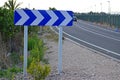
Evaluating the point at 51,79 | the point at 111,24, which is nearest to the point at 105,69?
the point at 51,79

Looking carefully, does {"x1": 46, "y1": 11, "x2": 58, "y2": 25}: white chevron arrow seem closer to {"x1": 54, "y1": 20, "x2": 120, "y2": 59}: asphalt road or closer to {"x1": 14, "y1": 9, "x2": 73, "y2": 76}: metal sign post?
{"x1": 14, "y1": 9, "x2": 73, "y2": 76}: metal sign post

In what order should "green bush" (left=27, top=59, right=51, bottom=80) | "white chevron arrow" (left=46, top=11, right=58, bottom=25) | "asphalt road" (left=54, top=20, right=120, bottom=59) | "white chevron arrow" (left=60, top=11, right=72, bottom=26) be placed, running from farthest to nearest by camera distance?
"asphalt road" (left=54, top=20, right=120, bottom=59)
"white chevron arrow" (left=60, top=11, right=72, bottom=26)
"white chevron arrow" (left=46, top=11, right=58, bottom=25)
"green bush" (left=27, top=59, right=51, bottom=80)

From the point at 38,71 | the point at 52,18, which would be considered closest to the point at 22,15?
the point at 52,18

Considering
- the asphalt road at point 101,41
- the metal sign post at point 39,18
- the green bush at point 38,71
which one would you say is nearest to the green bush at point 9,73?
the metal sign post at point 39,18

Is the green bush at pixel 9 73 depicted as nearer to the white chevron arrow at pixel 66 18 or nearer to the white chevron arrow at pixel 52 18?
the white chevron arrow at pixel 52 18

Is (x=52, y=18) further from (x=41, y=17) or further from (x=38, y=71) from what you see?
(x=38, y=71)

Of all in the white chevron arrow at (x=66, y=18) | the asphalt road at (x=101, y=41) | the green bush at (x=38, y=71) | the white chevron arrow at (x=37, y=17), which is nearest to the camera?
the green bush at (x=38, y=71)

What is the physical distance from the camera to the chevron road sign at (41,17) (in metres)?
11.0

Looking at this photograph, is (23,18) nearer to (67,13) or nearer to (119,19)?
(67,13)

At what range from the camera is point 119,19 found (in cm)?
5897

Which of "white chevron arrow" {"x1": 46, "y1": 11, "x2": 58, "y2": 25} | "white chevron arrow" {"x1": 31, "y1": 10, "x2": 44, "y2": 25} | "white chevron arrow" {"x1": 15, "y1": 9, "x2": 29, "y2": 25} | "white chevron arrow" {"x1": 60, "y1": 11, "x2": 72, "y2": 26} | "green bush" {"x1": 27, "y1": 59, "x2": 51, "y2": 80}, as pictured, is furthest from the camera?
"white chevron arrow" {"x1": 60, "y1": 11, "x2": 72, "y2": 26}

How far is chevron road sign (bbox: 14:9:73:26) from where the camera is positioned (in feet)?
36.2

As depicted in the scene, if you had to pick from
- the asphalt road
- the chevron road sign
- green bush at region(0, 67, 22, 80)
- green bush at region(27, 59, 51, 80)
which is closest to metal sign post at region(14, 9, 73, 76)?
the chevron road sign

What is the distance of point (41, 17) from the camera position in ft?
36.9
